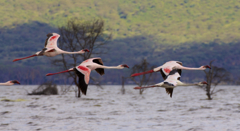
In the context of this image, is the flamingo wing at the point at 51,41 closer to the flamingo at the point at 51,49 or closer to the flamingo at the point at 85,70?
the flamingo at the point at 51,49

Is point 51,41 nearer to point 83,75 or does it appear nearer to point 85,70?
point 85,70

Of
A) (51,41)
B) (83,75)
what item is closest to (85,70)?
(83,75)

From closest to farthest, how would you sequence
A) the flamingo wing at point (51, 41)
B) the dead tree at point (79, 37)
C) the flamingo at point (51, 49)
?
the flamingo at point (51, 49), the flamingo wing at point (51, 41), the dead tree at point (79, 37)

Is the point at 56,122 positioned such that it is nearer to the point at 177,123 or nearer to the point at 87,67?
the point at 177,123

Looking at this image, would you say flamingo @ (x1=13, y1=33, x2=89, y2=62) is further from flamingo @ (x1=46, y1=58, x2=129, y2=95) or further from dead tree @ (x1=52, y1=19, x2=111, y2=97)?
dead tree @ (x1=52, y1=19, x2=111, y2=97)

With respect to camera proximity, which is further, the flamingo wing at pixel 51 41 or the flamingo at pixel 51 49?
the flamingo wing at pixel 51 41

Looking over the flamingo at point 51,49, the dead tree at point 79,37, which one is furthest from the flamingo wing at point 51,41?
the dead tree at point 79,37

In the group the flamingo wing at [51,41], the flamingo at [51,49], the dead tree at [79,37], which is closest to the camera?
the flamingo at [51,49]

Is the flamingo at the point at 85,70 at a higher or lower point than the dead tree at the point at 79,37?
lower

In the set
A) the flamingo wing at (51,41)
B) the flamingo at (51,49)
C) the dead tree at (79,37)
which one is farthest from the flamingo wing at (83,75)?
the dead tree at (79,37)

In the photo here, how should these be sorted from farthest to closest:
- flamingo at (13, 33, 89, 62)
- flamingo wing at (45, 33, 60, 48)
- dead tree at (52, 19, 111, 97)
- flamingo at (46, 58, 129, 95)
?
dead tree at (52, 19, 111, 97) → flamingo wing at (45, 33, 60, 48) → flamingo at (13, 33, 89, 62) → flamingo at (46, 58, 129, 95)

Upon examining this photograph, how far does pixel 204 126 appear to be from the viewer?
133 ft

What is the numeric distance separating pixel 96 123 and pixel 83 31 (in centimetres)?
1943

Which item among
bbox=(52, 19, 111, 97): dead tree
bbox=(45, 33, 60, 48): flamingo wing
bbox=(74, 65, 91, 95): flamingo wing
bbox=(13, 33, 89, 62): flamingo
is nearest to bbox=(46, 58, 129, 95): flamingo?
bbox=(74, 65, 91, 95): flamingo wing
